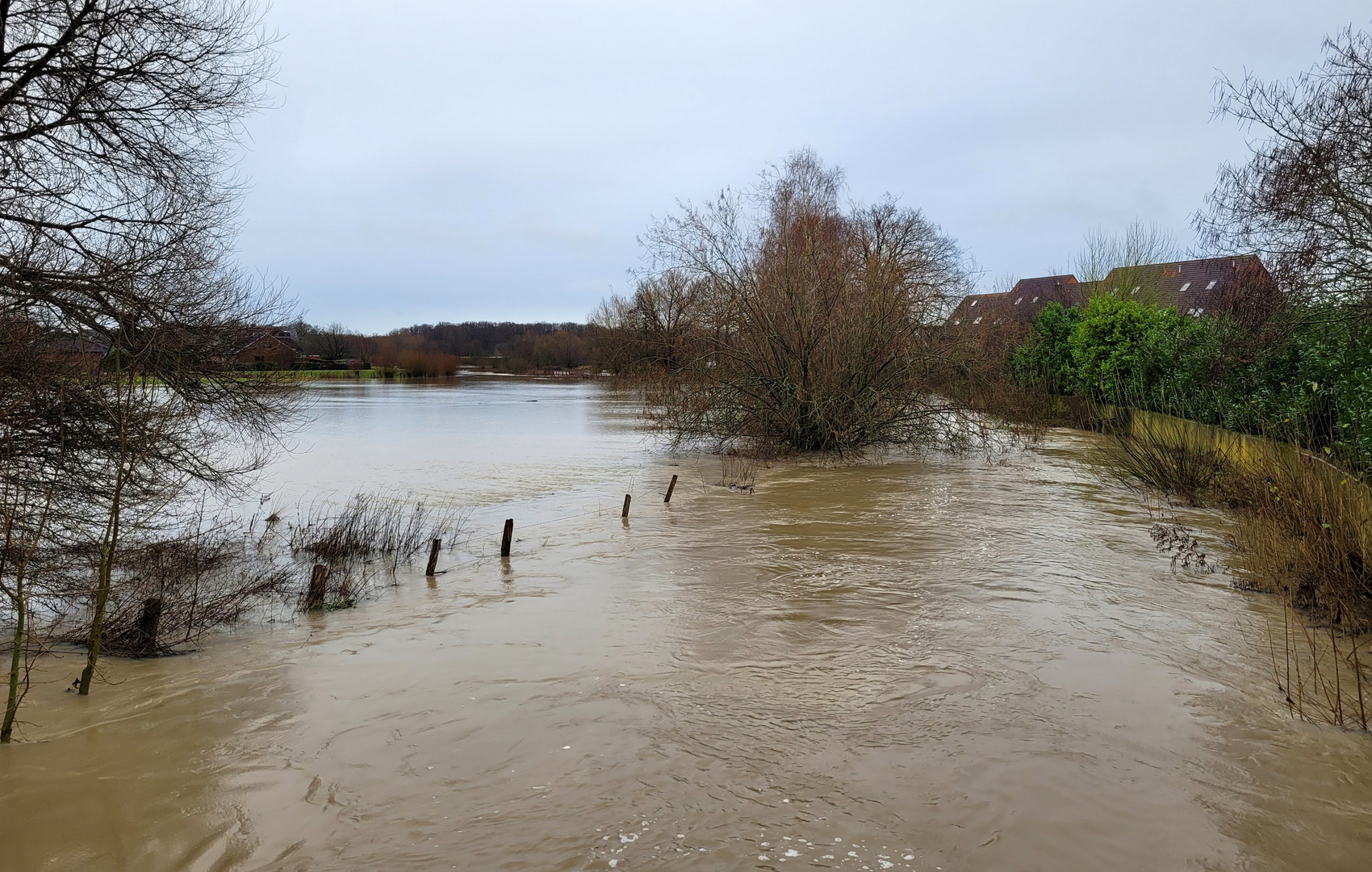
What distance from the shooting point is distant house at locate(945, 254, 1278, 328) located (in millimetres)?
17219

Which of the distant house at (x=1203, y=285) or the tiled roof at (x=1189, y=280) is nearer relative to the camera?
the distant house at (x=1203, y=285)

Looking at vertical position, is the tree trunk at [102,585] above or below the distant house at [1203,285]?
below

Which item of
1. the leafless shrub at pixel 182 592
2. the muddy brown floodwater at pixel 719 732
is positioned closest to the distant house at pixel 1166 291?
the muddy brown floodwater at pixel 719 732

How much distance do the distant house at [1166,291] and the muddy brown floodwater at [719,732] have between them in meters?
9.24

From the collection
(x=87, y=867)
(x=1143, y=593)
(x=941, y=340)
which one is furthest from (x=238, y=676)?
(x=941, y=340)

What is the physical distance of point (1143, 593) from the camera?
8.98 m

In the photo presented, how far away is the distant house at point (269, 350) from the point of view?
487 inches

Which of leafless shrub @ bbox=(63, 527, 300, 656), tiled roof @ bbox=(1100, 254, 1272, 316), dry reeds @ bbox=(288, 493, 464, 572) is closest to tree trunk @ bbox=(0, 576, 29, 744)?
leafless shrub @ bbox=(63, 527, 300, 656)

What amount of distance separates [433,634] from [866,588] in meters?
4.27

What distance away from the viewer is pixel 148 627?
7691 mm

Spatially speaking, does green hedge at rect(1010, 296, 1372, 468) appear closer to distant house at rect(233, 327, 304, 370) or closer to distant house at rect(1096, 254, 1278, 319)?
distant house at rect(1096, 254, 1278, 319)

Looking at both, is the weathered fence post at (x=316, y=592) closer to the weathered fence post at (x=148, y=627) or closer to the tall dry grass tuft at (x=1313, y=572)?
the weathered fence post at (x=148, y=627)

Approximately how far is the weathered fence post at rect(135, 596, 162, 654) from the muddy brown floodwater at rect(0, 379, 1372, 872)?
0.22 meters

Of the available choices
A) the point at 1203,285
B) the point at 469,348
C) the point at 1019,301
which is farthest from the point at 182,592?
the point at 469,348
